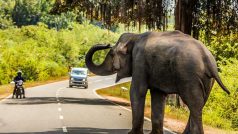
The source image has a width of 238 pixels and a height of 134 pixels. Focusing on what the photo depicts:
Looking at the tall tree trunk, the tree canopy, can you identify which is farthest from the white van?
the tall tree trunk

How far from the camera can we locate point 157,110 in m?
12.3

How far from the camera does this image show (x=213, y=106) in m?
33.1

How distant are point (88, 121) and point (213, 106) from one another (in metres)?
12.9

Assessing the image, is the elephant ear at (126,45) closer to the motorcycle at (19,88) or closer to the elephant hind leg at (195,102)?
the elephant hind leg at (195,102)

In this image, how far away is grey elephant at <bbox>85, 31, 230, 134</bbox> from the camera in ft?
35.2

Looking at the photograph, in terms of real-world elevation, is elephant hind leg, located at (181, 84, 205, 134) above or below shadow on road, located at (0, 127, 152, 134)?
above

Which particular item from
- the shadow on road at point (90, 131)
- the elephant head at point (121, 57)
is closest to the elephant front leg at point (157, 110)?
the elephant head at point (121, 57)

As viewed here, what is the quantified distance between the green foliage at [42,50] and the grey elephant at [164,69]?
198ft

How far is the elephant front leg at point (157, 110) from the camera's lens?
12.2 metres

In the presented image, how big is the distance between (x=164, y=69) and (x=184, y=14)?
47.0 feet

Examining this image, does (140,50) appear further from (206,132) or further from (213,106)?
(213,106)

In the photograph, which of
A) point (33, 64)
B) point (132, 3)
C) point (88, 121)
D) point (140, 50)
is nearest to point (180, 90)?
point (140, 50)

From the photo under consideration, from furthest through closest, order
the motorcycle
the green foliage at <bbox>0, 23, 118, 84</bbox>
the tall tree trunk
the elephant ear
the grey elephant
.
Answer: the green foliage at <bbox>0, 23, 118, 84</bbox> → the motorcycle → the tall tree trunk → the elephant ear → the grey elephant

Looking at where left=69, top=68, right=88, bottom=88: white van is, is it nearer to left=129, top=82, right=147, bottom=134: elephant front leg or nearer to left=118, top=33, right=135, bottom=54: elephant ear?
left=118, top=33, right=135, bottom=54: elephant ear
